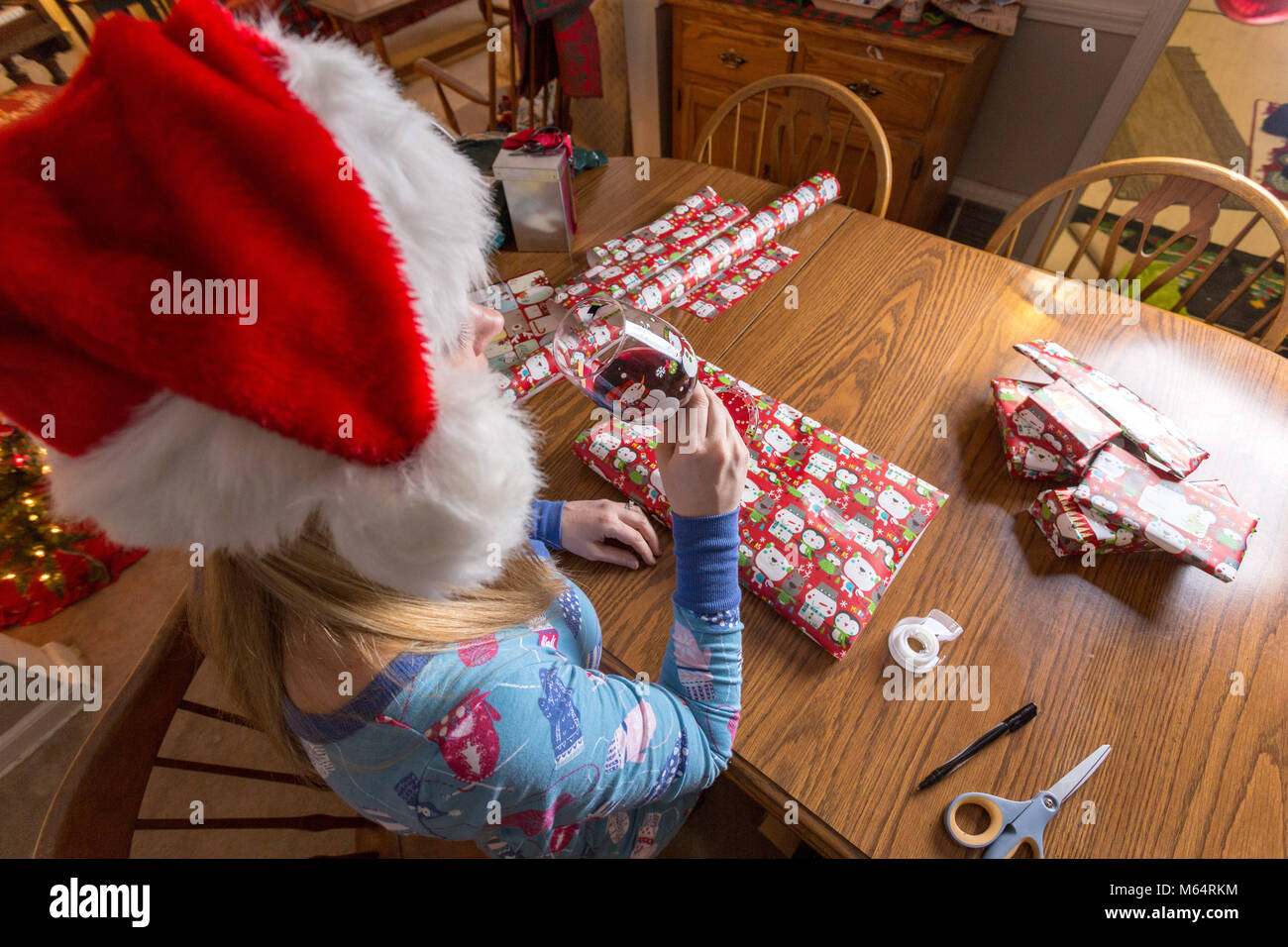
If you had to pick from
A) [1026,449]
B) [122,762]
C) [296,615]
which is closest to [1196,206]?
[1026,449]

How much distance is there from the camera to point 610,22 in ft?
8.20

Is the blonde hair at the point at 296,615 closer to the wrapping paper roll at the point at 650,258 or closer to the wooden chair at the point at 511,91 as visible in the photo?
the wrapping paper roll at the point at 650,258

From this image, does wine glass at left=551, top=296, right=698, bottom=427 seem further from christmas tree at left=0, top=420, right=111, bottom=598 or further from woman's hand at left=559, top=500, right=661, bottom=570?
christmas tree at left=0, top=420, right=111, bottom=598

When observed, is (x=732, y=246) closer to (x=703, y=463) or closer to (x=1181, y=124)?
(x=703, y=463)

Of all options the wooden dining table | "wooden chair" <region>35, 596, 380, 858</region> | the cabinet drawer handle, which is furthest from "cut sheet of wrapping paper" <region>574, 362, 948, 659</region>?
the cabinet drawer handle

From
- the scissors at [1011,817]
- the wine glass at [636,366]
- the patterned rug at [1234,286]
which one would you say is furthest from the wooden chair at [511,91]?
the patterned rug at [1234,286]

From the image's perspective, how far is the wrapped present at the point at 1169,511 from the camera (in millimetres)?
755

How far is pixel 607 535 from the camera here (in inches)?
33.1

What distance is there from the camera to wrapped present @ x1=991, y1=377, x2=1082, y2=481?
868mm

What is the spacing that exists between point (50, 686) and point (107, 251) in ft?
6.32

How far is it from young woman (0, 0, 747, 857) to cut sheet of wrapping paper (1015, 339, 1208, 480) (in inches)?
33.8

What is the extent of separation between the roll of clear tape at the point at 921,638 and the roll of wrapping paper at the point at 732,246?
0.73m
